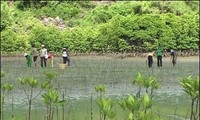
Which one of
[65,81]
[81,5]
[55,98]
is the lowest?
[65,81]

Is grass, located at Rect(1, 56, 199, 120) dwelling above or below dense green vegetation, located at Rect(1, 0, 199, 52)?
below

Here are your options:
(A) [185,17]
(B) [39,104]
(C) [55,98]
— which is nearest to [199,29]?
(A) [185,17]

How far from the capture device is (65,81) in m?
18.6

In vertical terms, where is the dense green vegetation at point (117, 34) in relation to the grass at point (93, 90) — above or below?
above

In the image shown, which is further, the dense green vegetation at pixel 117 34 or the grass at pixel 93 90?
the dense green vegetation at pixel 117 34

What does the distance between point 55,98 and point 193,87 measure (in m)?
1.94

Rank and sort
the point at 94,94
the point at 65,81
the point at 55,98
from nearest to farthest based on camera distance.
→ the point at 55,98 < the point at 94,94 < the point at 65,81

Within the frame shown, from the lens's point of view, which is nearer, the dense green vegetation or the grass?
the grass

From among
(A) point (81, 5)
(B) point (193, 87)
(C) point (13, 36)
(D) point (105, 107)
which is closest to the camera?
(D) point (105, 107)

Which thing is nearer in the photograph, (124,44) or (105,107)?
(105,107)

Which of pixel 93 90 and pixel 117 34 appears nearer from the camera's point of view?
pixel 93 90

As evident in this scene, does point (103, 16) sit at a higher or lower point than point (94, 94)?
higher

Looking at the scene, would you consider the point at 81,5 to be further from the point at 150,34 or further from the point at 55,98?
the point at 55,98

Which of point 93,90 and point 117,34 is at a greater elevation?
point 117,34
